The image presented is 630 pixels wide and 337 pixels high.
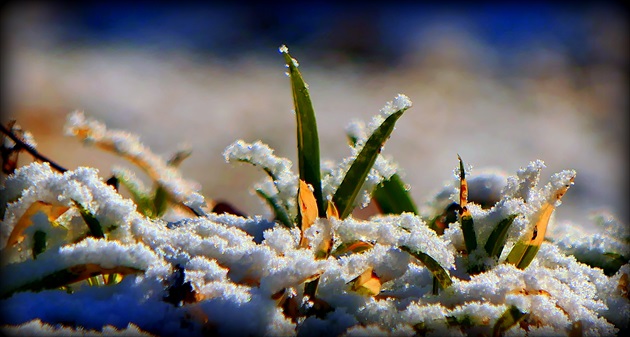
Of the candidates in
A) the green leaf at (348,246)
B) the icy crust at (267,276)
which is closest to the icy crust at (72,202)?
the icy crust at (267,276)

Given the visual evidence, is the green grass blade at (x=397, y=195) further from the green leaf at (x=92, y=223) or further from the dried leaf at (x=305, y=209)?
the green leaf at (x=92, y=223)

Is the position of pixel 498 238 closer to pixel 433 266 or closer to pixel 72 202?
pixel 433 266

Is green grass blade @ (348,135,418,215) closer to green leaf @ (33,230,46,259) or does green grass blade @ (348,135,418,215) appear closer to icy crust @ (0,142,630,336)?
icy crust @ (0,142,630,336)

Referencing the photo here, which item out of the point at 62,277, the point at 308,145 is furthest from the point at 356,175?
the point at 62,277

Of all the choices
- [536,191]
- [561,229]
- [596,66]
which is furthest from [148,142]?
[596,66]

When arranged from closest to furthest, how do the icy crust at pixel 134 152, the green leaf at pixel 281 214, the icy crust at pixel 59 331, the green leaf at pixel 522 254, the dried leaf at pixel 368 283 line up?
the icy crust at pixel 59 331 → the dried leaf at pixel 368 283 → the green leaf at pixel 522 254 → the green leaf at pixel 281 214 → the icy crust at pixel 134 152

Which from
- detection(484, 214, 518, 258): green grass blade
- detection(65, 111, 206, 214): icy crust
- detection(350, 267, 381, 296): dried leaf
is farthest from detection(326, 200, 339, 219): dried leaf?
detection(65, 111, 206, 214): icy crust
